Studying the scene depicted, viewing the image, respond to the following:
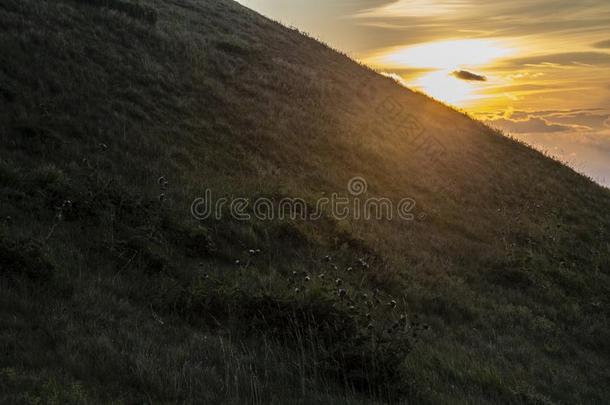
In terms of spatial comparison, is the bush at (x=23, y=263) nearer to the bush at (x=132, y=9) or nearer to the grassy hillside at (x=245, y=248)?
the grassy hillside at (x=245, y=248)

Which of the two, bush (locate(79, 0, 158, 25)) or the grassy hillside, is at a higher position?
bush (locate(79, 0, 158, 25))

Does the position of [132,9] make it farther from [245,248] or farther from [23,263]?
[23,263]

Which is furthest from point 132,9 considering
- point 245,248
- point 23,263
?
point 23,263

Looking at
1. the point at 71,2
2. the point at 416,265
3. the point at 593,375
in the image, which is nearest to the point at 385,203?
Result: the point at 416,265

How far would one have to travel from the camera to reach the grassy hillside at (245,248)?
5535mm

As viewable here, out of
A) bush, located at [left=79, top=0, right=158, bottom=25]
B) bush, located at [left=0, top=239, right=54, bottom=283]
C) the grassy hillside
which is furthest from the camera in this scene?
bush, located at [left=79, top=0, right=158, bottom=25]

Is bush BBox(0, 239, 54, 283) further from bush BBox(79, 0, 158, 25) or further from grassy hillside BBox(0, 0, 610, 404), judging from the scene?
bush BBox(79, 0, 158, 25)

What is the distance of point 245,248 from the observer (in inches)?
389

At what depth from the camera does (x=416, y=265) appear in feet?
38.9

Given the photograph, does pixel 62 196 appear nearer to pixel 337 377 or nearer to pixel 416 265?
pixel 337 377

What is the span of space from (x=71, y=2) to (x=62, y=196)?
47.3ft

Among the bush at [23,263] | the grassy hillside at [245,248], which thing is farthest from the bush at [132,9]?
the bush at [23,263]

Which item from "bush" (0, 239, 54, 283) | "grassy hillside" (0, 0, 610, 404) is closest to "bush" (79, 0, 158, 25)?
"grassy hillside" (0, 0, 610, 404)

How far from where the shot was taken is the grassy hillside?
18.2 feet
